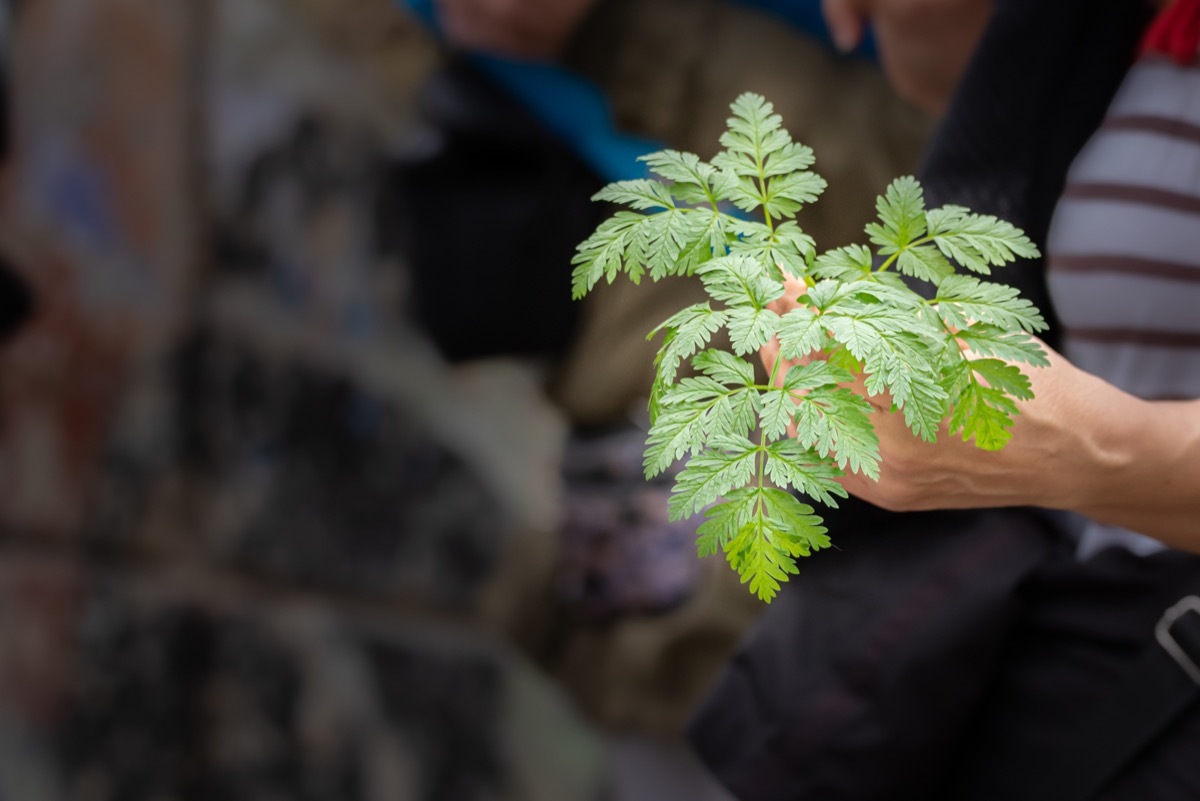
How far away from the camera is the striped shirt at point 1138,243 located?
459 millimetres

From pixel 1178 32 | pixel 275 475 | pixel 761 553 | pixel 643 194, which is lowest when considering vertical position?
pixel 275 475

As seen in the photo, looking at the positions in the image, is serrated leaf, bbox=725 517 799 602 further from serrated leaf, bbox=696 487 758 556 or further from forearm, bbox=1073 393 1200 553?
forearm, bbox=1073 393 1200 553

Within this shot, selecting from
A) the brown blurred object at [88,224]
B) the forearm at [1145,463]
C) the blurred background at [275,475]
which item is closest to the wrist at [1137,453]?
the forearm at [1145,463]

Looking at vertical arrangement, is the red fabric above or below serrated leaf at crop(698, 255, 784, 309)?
above

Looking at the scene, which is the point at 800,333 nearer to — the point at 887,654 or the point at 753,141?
the point at 753,141

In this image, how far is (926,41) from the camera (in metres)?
0.62

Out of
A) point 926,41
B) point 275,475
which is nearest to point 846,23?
point 926,41

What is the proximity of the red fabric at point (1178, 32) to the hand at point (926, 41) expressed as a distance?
0.11m

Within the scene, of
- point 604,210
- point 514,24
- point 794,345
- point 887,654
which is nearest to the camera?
point 794,345

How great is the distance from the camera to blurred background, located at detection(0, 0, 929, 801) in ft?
4.53

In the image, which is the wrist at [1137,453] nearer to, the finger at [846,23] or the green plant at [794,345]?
the green plant at [794,345]

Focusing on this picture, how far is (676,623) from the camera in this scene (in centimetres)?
117

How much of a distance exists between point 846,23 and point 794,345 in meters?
0.36

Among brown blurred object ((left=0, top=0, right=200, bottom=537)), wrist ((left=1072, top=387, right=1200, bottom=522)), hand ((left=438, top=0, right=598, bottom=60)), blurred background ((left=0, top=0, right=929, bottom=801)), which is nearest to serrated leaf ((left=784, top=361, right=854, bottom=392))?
wrist ((left=1072, top=387, right=1200, bottom=522))
